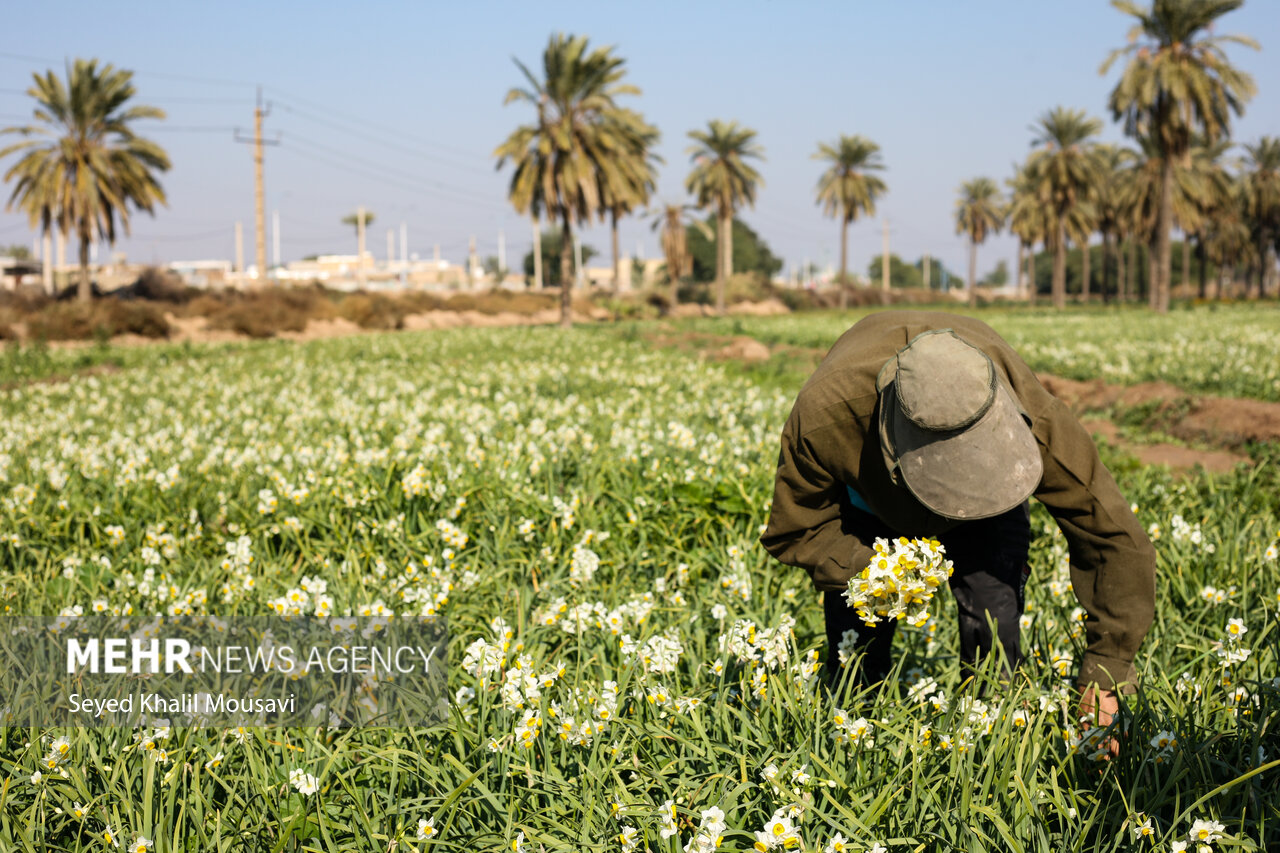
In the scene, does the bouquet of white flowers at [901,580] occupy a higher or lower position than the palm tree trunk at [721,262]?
lower

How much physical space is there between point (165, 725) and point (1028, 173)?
59.8m

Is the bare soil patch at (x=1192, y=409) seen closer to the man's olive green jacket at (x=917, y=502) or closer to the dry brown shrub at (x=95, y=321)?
the man's olive green jacket at (x=917, y=502)

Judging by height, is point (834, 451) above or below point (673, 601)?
above

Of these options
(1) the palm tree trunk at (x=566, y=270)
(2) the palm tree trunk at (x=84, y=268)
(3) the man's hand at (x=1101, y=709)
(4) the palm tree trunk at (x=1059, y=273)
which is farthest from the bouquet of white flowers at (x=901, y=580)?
(4) the palm tree trunk at (x=1059, y=273)

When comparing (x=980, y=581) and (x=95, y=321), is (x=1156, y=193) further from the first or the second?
(x=980, y=581)

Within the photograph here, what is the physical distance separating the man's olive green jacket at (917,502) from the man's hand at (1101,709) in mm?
53

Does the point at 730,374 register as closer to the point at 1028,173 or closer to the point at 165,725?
the point at 165,725

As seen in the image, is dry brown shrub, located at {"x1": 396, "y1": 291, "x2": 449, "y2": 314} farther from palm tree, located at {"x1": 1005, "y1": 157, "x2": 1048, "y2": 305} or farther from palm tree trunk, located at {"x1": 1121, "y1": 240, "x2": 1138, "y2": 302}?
palm tree trunk, located at {"x1": 1121, "y1": 240, "x2": 1138, "y2": 302}

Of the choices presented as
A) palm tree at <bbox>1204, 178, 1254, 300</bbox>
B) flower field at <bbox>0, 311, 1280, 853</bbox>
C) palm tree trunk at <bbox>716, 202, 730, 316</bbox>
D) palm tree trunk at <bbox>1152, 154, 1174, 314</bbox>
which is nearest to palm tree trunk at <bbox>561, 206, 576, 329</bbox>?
palm tree trunk at <bbox>716, 202, 730, 316</bbox>

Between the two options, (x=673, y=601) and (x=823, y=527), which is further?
(x=673, y=601)

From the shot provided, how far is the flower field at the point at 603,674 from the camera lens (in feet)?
7.84

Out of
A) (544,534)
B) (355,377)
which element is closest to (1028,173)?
(355,377)

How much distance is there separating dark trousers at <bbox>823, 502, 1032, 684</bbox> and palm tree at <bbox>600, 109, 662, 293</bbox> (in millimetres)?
34603

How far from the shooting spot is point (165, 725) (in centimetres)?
282
